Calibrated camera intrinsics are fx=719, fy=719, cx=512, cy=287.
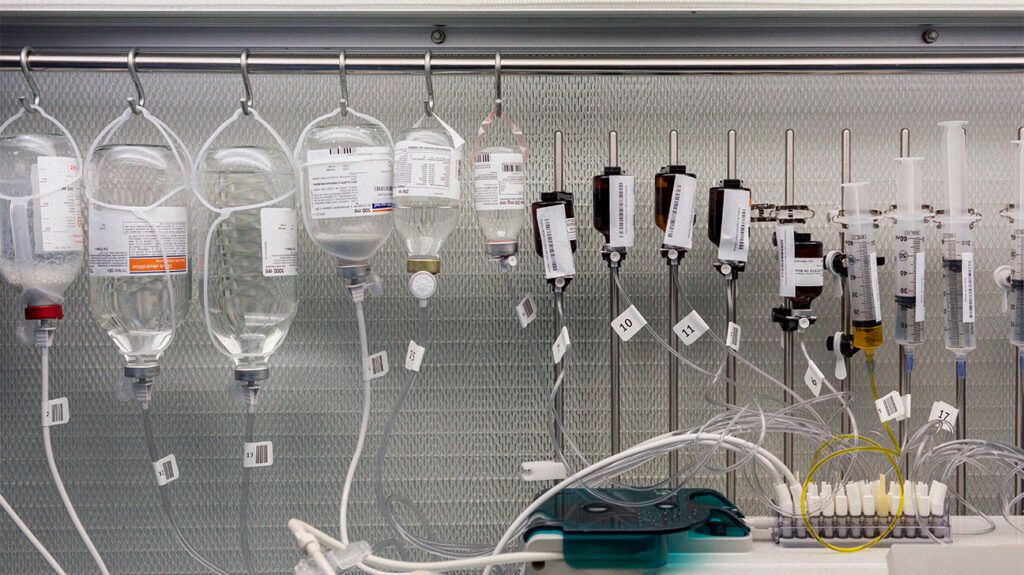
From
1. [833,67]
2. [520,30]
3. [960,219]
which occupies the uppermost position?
[520,30]

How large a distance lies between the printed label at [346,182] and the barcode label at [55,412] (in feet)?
2.02

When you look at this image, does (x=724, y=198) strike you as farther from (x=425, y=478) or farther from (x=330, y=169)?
(x=425, y=478)

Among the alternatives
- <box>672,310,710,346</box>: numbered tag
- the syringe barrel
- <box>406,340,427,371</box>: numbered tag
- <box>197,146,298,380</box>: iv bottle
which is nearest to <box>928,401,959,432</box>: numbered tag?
the syringe barrel

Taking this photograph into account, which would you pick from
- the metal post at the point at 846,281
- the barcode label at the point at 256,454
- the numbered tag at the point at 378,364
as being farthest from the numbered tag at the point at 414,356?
the metal post at the point at 846,281

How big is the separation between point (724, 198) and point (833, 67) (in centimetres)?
31

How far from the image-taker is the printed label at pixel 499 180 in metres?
1.25

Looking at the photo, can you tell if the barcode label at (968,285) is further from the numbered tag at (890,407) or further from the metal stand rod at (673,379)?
the metal stand rod at (673,379)

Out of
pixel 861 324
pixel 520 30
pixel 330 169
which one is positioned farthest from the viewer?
pixel 520 30

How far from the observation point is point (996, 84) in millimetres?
1533

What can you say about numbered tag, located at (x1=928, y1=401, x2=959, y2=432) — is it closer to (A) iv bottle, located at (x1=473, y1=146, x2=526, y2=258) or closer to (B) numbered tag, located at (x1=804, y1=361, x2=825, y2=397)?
(B) numbered tag, located at (x1=804, y1=361, x2=825, y2=397)

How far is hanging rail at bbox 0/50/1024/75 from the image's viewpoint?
129 centimetres

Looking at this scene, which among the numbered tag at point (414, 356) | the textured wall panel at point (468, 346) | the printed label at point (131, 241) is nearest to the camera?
the printed label at point (131, 241)

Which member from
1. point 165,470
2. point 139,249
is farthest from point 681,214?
point 165,470

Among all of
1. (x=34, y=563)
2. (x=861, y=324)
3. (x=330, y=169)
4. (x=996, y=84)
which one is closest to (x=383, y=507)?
(x=330, y=169)
